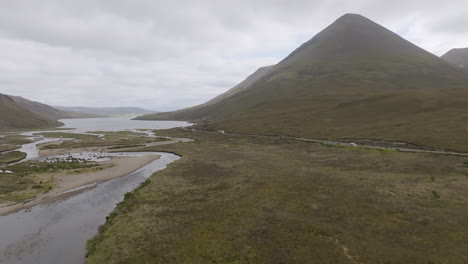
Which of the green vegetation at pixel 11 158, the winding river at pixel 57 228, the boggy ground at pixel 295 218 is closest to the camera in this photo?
the boggy ground at pixel 295 218

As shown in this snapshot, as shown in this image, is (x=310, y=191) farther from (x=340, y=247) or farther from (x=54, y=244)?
(x=54, y=244)

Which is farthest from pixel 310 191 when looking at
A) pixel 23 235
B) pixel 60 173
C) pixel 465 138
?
pixel 465 138

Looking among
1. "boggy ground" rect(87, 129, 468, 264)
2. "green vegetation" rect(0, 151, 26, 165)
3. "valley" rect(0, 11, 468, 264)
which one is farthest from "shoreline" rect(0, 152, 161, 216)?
"green vegetation" rect(0, 151, 26, 165)

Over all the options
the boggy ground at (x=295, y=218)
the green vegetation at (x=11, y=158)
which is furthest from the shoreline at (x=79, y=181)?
the green vegetation at (x=11, y=158)

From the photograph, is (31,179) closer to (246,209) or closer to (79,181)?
(79,181)

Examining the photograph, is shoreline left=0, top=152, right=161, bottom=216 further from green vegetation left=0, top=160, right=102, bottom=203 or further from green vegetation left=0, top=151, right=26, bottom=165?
green vegetation left=0, top=151, right=26, bottom=165

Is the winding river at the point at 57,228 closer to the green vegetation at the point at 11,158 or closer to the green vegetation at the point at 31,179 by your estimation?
the green vegetation at the point at 31,179

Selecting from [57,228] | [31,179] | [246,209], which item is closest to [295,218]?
[246,209]
